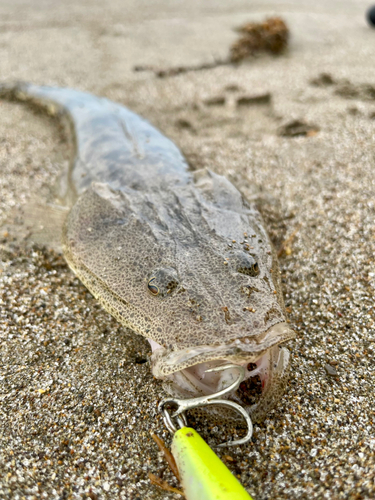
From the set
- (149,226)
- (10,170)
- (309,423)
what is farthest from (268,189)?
(10,170)

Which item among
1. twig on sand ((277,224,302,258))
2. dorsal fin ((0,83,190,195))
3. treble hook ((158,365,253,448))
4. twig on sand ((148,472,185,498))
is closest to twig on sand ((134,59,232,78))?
dorsal fin ((0,83,190,195))

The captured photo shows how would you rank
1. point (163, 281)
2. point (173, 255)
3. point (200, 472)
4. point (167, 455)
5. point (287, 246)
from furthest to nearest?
point (287, 246) → point (173, 255) → point (163, 281) → point (167, 455) → point (200, 472)

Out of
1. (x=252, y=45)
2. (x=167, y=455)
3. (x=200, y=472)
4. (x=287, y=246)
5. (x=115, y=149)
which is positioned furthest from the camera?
(x=252, y=45)

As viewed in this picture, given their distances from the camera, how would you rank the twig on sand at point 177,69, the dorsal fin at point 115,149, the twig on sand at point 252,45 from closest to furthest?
the dorsal fin at point 115,149, the twig on sand at point 177,69, the twig on sand at point 252,45

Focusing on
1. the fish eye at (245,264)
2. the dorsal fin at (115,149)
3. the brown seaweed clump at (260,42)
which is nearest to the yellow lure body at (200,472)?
the fish eye at (245,264)

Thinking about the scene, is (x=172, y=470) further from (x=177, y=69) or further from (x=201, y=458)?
(x=177, y=69)

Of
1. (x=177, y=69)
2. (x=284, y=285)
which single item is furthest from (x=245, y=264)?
(x=177, y=69)

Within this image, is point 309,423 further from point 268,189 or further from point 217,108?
point 217,108

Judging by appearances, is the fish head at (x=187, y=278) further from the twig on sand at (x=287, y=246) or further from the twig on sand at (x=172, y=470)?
the twig on sand at (x=287, y=246)
